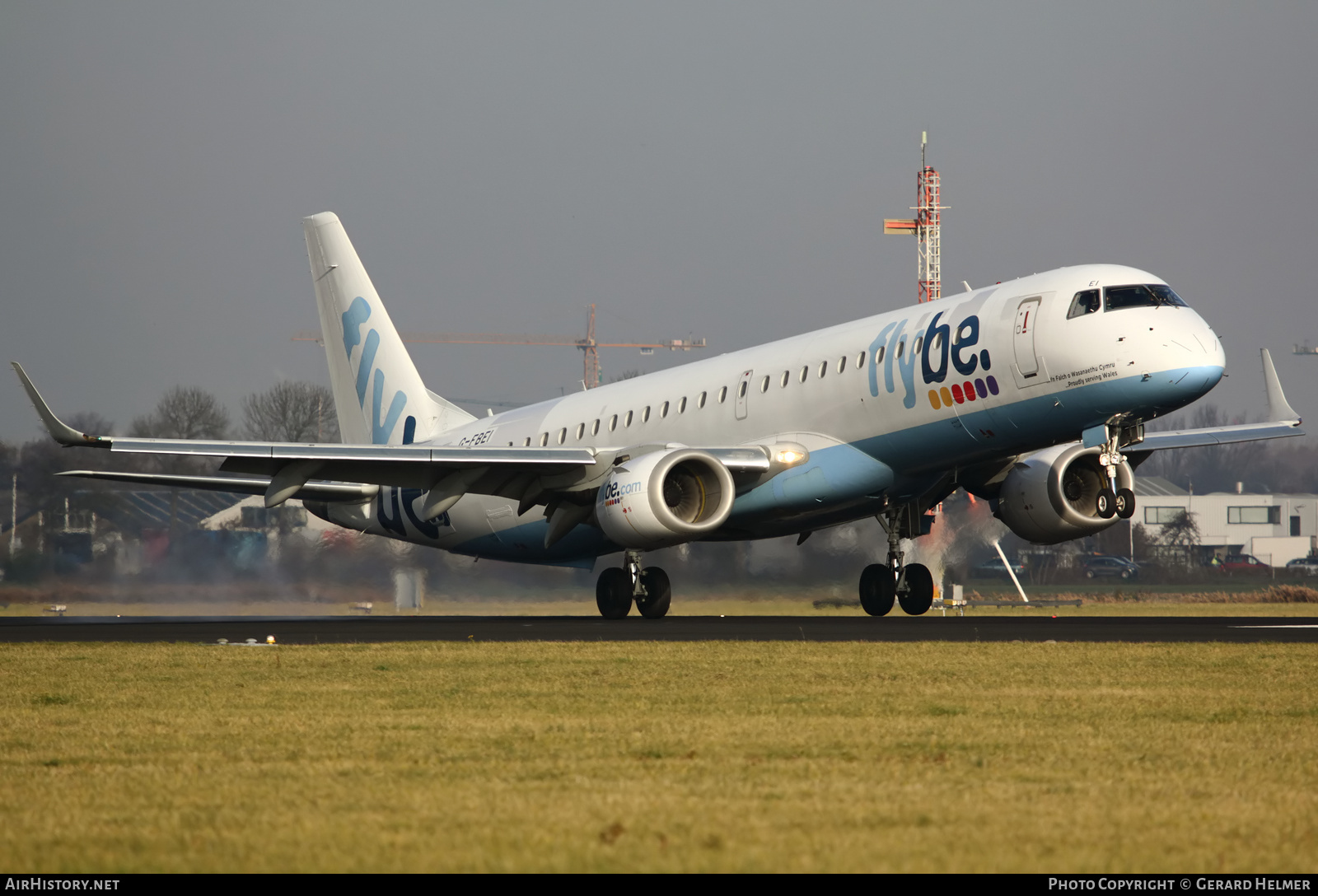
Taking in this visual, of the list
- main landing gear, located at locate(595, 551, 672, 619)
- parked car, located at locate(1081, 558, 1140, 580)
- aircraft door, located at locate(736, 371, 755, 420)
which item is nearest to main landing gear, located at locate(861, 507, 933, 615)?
aircraft door, located at locate(736, 371, 755, 420)

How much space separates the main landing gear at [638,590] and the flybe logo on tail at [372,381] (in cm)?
813

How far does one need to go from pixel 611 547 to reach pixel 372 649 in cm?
1065

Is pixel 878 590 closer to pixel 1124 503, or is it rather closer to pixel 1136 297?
pixel 1124 503

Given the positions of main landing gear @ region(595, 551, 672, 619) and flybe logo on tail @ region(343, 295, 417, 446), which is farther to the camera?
flybe logo on tail @ region(343, 295, 417, 446)

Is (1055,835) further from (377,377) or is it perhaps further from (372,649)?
(377,377)

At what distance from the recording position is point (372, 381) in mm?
33906

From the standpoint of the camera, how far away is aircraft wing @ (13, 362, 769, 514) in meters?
24.5

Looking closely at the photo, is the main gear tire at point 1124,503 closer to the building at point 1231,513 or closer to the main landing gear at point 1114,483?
the main landing gear at point 1114,483

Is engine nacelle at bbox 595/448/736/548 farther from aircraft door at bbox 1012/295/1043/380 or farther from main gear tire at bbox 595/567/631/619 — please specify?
aircraft door at bbox 1012/295/1043/380

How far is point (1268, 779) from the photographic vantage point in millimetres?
7594

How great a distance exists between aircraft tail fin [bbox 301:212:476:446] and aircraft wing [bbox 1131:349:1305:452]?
14.9 metres

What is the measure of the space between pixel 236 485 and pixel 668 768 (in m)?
22.8

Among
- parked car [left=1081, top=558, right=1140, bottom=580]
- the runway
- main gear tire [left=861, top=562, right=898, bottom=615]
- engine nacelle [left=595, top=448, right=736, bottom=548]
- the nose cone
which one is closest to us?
the runway

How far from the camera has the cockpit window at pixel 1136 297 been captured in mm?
21656
